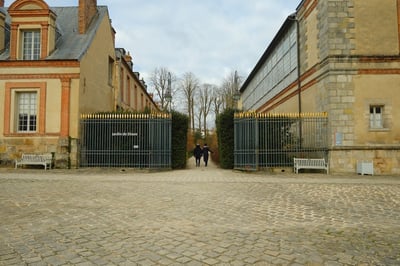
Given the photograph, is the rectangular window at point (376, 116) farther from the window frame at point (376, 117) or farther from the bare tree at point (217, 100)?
the bare tree at point (217, 100)

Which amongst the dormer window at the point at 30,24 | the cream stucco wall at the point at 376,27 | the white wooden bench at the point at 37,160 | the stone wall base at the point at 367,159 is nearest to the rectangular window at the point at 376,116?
the stone wall base at the point at 367,159

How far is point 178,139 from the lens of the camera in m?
17.2

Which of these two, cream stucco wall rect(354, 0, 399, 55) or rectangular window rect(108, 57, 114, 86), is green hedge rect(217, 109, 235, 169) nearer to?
cream stucco wall rect(354, 0, 399, 55)

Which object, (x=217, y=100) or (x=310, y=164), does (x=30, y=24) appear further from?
(x=217, y=100)

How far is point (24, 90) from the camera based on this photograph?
16.9 meters

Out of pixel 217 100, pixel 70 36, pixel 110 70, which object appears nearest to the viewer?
pixel 70 36

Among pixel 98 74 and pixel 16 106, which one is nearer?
pixel 16 106

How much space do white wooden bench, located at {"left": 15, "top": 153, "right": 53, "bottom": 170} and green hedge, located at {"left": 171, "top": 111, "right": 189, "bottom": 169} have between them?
612cm

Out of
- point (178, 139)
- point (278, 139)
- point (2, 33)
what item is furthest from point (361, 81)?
point (2, 33)

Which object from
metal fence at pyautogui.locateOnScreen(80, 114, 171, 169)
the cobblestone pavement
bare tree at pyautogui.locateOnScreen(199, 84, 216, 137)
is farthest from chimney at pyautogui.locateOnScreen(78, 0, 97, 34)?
bare tree at pyautogui.locateOnScreen(199, 84, 216, 137)

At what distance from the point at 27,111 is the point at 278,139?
42.8 feet

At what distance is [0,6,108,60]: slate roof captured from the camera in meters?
17.2

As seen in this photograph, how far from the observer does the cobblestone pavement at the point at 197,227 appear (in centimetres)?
381

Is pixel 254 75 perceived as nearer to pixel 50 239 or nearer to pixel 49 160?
pixel 49 160
